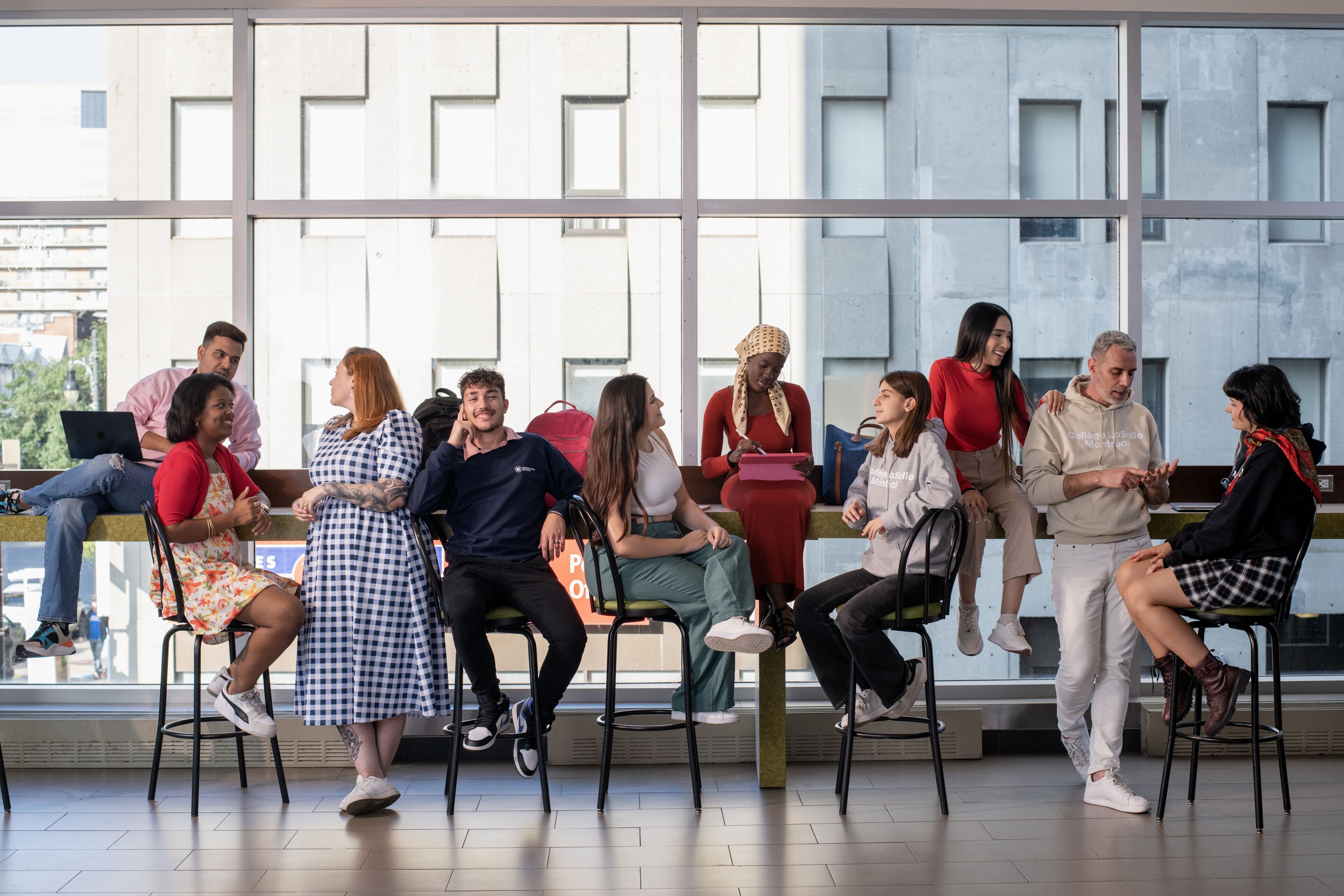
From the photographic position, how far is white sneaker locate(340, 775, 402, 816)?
360 centimetres

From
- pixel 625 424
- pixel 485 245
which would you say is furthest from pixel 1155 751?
pixel 485 245

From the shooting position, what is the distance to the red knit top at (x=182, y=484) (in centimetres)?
350

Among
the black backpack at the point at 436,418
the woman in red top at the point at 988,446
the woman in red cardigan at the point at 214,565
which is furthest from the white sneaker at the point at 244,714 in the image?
the woman in red top at the point at 988,446

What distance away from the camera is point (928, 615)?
3.62m

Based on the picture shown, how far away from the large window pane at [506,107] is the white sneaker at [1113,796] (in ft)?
10.1

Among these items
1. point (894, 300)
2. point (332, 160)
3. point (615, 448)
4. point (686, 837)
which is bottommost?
point (686, 837)

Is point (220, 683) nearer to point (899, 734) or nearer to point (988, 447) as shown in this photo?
point (899, 734)

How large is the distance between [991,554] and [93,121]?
15.5 feet

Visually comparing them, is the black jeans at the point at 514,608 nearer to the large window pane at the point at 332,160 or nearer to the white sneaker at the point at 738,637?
the white sneaker at the point at 738,637

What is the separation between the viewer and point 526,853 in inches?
126

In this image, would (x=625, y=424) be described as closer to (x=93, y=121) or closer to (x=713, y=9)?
(x=713, y=9)

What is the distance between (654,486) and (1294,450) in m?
2.02

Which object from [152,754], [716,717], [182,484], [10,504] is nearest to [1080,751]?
[716,717]

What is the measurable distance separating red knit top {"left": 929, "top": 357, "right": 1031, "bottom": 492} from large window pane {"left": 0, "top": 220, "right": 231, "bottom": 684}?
10.2ft
